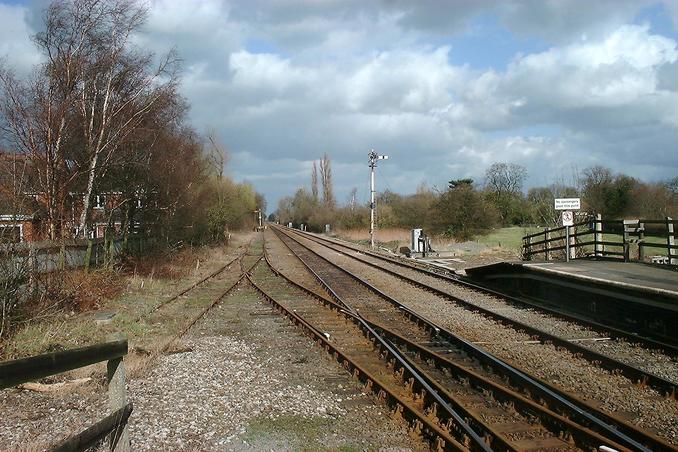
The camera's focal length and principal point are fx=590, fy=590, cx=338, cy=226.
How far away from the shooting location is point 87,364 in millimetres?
4016

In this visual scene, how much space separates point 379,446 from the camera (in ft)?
18.2

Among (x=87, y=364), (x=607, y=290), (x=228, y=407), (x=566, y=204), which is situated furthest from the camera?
(x=566, y=204)

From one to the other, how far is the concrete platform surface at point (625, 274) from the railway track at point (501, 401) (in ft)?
14.0

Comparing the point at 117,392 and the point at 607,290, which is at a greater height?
the point at 117,392

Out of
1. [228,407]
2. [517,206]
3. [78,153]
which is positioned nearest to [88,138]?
[78,153]

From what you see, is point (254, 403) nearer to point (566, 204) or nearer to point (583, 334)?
point (583, 334)

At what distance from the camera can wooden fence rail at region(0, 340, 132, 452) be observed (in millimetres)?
3240

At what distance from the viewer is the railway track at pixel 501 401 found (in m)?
5.50

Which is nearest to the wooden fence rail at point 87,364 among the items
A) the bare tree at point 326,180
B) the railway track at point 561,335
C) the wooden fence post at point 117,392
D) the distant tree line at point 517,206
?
the wooden fence post at point 117,392

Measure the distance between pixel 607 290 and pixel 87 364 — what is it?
11.4m

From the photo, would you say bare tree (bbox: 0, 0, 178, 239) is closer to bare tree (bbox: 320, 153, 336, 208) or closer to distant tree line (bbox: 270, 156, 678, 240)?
distant tree line (bbox: 270, 156, 678, 240)

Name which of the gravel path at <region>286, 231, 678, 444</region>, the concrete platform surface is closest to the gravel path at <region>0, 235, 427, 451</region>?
the gravel path at <region>286, 231, 678, 444</region>

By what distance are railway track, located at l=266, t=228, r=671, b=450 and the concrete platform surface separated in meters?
4.27

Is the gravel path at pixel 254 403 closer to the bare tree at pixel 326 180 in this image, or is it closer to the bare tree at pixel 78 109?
the bare tree at pixel 78 109
